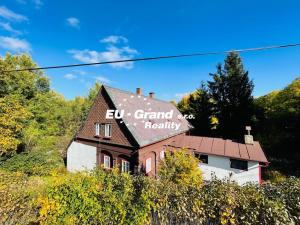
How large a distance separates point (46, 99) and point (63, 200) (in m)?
27.4

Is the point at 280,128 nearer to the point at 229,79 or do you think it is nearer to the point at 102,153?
the point at 229,79

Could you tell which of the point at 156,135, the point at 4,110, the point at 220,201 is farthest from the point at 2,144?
the point at 220,201

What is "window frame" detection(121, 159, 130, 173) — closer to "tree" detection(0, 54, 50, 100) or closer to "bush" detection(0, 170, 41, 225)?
"bush" detection(0, 170, 41, 225)

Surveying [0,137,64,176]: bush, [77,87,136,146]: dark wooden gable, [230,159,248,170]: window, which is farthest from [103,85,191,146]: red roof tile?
[0,137,64,176]: bush

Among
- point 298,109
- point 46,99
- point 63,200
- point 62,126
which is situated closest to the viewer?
point 63,200

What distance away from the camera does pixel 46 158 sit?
622 inches

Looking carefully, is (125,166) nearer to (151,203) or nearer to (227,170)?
(227,170)

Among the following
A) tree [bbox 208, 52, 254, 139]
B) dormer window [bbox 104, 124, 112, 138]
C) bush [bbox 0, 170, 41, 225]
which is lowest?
bush [bbox 0, 170, 41, 225]

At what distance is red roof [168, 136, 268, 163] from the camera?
47.8ft

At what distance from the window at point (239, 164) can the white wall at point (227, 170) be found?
0.26 metres

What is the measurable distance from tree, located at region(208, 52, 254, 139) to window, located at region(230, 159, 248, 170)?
1318cm

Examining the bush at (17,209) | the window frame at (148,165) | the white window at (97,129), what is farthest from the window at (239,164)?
the bush at (17,209)

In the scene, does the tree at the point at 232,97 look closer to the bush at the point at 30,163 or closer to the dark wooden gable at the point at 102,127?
the dark wooden gable at the point at 102,127

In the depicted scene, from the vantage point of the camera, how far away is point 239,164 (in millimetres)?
15039
